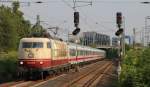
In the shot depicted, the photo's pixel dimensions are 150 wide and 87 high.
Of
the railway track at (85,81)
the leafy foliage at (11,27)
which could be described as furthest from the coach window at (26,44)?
the leafy foliage at (11,27)

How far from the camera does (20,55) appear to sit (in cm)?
3397

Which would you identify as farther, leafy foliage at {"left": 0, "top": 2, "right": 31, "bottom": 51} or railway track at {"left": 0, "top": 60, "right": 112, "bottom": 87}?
leafy foliage at {"left": 0, "top": 2, "right": 31, "bottom": 51}

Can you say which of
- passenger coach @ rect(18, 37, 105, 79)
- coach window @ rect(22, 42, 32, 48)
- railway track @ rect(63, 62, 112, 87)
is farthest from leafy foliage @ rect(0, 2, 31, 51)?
coach window @ rect(22, 42, 32, 48)

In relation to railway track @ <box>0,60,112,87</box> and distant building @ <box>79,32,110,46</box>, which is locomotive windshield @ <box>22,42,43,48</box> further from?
distant building @ <box>79,32,110,46</box>

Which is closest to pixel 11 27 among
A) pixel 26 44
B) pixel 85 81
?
pixel 26 44

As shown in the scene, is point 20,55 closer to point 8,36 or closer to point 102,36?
point 8,36

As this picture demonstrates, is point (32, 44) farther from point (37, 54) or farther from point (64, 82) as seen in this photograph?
point (64, 82)

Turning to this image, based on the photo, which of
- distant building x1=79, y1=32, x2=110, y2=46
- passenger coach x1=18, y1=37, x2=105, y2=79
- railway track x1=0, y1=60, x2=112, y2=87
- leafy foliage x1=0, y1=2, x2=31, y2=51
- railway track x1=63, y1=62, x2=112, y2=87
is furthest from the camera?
distant building x1=79, y1=32, x2=110, y2=46

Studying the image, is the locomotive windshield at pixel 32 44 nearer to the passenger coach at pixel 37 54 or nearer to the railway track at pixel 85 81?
the passenger coach at pixel 37 54

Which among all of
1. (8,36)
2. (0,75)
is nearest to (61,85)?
(0,75)

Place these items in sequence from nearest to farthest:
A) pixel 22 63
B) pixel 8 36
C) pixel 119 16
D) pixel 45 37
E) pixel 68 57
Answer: pixel 119 16 → pixel 22 63 → pixel 45 37 → pixel 68 57 → pixel 8 36

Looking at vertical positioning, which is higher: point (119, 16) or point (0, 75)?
point (119, 16)

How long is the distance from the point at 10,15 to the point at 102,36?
63645 millimetres

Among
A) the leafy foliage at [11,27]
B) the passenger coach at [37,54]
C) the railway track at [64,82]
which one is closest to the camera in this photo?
the railway track at [64,82]
